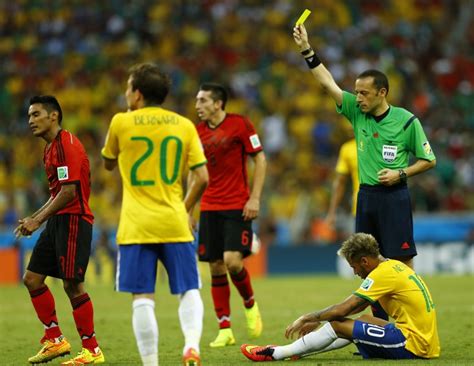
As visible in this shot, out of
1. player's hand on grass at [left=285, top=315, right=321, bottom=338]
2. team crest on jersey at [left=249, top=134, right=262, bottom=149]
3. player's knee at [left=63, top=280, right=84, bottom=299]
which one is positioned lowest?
player's hand on grass at [left=285, top=315, right=321, bottom=338]

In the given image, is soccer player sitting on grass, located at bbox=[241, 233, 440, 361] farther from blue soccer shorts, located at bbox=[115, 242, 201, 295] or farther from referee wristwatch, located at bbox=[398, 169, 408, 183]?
blue soccer shorts, located at bbox=[115, 242, 201, 295]

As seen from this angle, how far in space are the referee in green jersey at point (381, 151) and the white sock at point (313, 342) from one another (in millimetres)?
1174

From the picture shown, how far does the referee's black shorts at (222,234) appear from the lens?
1032 centimetres

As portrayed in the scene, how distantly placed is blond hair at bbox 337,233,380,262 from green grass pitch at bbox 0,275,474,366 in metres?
0.83

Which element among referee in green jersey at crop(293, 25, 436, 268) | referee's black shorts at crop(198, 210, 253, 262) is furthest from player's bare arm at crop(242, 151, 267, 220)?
referee in green jersey at crop(293, 25, 436, 268)

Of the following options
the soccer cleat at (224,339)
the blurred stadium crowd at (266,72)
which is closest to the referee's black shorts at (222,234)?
the soccer cleat at (224,339)

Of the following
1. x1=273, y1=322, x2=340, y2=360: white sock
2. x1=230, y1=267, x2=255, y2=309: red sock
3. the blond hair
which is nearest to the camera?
the blond hair

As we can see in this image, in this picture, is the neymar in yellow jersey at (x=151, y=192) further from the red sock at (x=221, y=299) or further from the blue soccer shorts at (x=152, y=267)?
the red sock at (x=221, y=299)

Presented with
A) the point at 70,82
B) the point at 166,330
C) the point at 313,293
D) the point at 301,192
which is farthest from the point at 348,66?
the point at 166,330

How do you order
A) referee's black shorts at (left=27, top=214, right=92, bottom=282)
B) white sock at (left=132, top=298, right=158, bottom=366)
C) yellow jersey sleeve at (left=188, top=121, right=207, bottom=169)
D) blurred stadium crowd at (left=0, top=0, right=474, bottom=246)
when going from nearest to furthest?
white sock at (left=132, top=298, right=158, bottom=366) → yellow jersey sleeve at (left=188, top=121, right=207, bottom=169) → referee's black shorts at (left=27, top=214, right=92, bottom=282) → blurred stadium crowd at (left=0, top=0, right=474, bottom=246)

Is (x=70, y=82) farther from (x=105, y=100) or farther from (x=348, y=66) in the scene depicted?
(x=348, y=66)

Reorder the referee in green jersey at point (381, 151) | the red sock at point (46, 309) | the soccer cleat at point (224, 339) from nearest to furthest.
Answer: the red sock at point (46, 309) → the referee in green jersey at point (381, 151) → the soccer cleat at point (224, 339)

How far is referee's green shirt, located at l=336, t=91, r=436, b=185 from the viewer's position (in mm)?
8789

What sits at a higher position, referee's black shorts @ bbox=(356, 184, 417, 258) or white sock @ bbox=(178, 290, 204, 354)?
referee's black shorts @ bbox=(356, 184, 417, 258)
